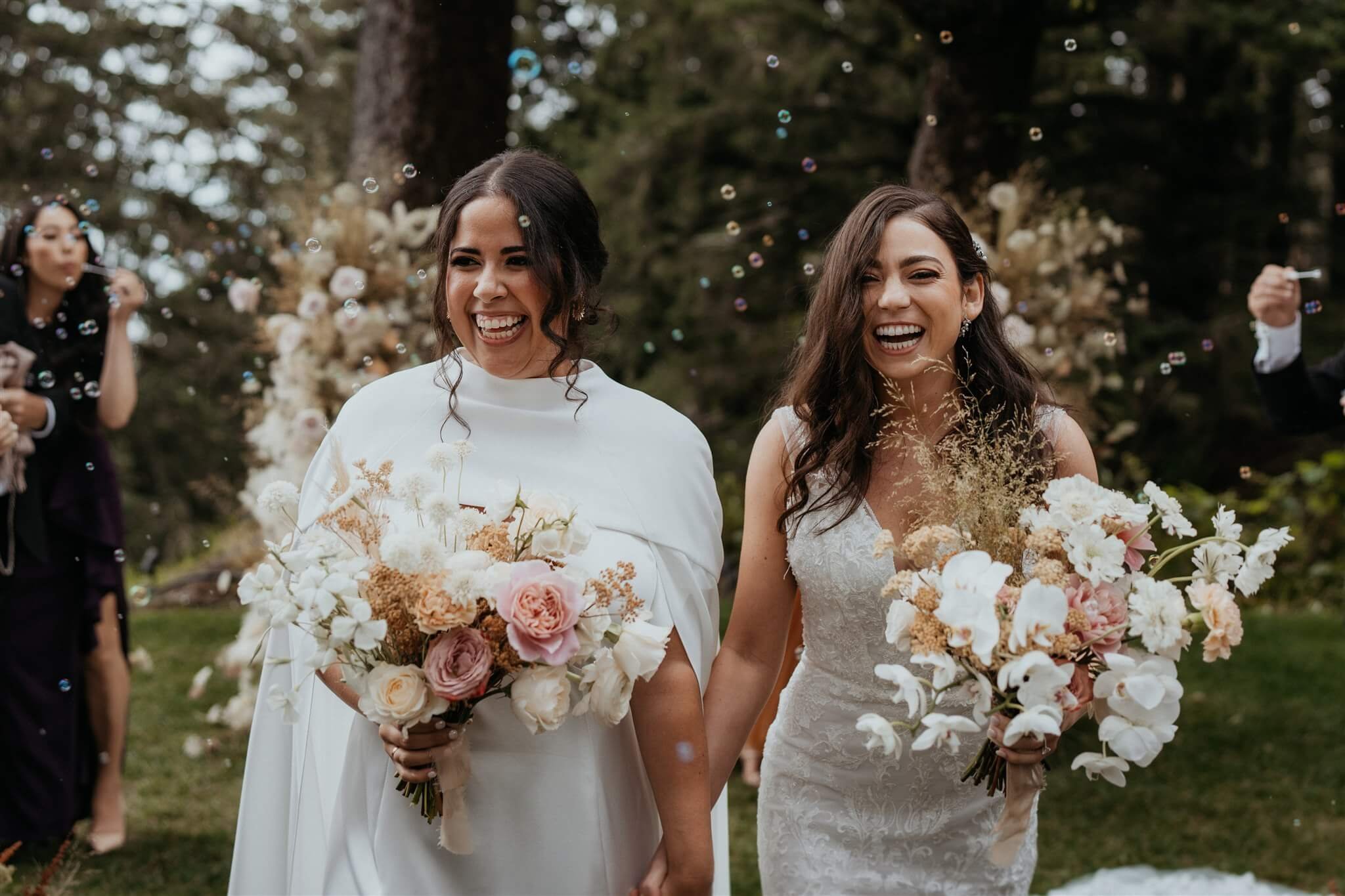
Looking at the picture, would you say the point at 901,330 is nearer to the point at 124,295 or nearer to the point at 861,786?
the point at 861,786

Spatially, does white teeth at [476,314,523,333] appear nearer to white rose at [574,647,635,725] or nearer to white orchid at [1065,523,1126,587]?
white rose at [574,647,635,725]

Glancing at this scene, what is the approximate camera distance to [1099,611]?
7.73 ft

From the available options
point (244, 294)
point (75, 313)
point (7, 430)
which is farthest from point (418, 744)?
point (244, 294)

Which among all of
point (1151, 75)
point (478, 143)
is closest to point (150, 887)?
point (478, 143)

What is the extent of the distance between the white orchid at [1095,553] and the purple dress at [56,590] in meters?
4.01

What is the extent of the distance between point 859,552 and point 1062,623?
2.50ft

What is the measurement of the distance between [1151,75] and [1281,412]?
23.5 ft

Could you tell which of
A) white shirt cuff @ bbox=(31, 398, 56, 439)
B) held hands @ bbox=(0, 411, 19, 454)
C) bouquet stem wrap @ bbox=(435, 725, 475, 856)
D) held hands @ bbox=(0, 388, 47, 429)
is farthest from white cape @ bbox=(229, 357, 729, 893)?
white shirt cuff @ bbox=(31, 398, 56, 439)

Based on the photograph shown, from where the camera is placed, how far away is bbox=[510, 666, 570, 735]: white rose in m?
2.33

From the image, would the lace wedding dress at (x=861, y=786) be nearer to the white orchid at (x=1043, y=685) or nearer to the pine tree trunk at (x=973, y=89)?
the white orchid at (x=1043, y=685)

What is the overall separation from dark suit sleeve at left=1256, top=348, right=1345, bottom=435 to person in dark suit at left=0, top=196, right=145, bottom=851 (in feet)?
13.8

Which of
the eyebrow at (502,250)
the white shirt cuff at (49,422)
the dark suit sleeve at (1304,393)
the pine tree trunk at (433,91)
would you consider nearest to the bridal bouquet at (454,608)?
the eyebrow at (502,250)

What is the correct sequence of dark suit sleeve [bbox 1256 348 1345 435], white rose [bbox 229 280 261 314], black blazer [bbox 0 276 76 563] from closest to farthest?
1. dark suit sleeve [bbox 1256 348 1345 435]
2. black blazer [bbox 0 276 76 563]
3. white rose [bbox 229 280 261 314]

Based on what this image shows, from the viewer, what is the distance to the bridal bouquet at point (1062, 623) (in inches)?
86.7
